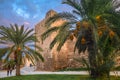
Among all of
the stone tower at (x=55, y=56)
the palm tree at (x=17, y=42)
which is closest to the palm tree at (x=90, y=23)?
the palm tree at (x=17, y=42)

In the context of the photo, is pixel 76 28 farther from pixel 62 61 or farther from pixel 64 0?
pixel 62 61

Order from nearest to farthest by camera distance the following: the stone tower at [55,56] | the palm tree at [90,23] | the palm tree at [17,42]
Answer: the palm tree at [90,23] → the palm tree at [17,42] → the stone tower at [55,56]

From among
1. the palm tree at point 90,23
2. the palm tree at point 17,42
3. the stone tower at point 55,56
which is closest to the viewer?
the palm tree at point 90,23

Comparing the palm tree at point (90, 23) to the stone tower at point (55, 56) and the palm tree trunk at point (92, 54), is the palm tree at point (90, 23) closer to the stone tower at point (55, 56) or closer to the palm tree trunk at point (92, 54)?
the palm tree trunk at point (92, 54)

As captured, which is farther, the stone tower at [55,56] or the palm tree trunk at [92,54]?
the stone tower at [55,56]

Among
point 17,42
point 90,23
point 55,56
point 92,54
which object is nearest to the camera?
point 90,23

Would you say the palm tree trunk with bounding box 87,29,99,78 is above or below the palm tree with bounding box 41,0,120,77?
below

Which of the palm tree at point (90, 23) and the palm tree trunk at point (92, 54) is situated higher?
the palm tree at point (90, 23)

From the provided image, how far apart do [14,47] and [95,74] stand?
355 inches

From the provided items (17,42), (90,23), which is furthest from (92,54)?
(17,42)

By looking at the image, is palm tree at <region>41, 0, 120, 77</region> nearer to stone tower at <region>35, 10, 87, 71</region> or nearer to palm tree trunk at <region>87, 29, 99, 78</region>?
palm tree trunk at <region>87, 29, 99, 78</region>

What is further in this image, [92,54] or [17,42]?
[17,42]

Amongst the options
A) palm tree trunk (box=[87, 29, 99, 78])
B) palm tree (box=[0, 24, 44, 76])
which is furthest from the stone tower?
palm tree trunk (box=[87, 29, 99, 78])

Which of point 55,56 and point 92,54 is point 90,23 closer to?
point 92,54
